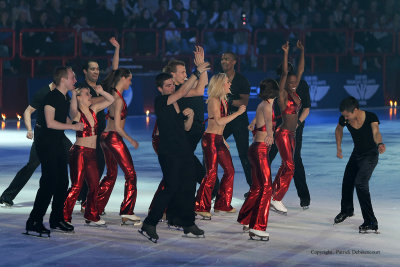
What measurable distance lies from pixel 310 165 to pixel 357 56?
14.8m

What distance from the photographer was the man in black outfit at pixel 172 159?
9.12 m

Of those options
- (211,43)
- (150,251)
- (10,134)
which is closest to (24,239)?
(150,251)

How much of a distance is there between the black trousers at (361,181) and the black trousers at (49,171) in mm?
3064

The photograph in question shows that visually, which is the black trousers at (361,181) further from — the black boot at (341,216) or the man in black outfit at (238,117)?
the man in black outfit at (238,117)

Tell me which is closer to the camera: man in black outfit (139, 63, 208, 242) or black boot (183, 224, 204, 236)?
man in black outfit (139, 63, 208, 242)

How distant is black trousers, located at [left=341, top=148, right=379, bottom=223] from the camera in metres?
9.67

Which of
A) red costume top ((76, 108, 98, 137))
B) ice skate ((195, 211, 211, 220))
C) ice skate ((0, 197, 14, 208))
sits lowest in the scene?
ice skate ((0, 197, 14, 208))

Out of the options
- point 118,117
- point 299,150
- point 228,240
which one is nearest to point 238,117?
point 299,150

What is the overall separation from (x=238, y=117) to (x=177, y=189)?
9.09 feet

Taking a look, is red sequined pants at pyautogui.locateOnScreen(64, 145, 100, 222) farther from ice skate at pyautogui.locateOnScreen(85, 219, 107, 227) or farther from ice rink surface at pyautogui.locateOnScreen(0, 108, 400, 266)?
ice rink surface at pyautogui.locateOnScreen(0, 108, 400, 266)

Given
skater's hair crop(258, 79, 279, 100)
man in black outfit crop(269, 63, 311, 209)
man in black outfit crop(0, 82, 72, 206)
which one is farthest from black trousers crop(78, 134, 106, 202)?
skater's hair crop(258, 79, 279, 100)

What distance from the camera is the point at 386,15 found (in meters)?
31.0

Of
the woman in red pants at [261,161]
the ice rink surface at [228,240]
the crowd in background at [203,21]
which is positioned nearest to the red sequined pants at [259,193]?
the woman in red pants at [261,161]

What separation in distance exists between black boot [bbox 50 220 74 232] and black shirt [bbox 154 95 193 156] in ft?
4.09
